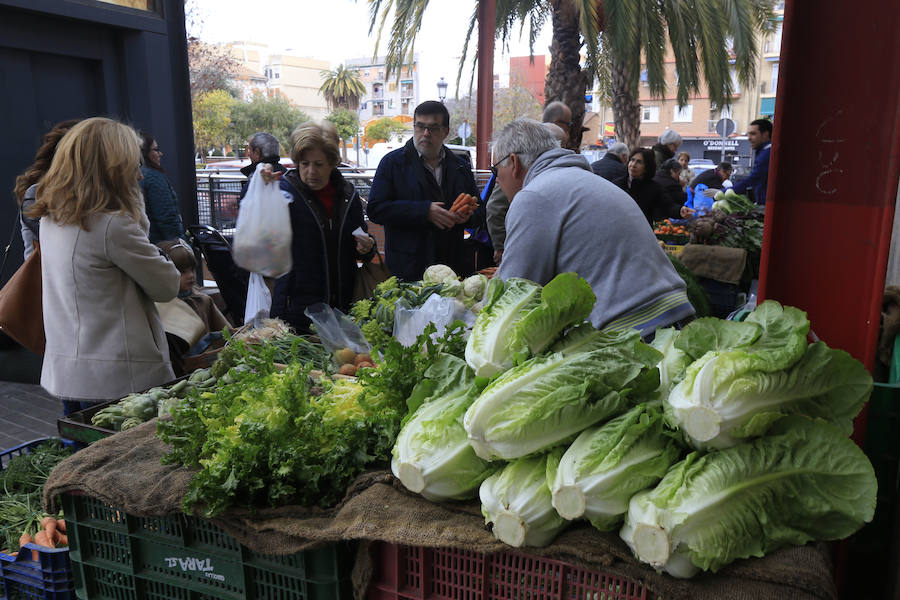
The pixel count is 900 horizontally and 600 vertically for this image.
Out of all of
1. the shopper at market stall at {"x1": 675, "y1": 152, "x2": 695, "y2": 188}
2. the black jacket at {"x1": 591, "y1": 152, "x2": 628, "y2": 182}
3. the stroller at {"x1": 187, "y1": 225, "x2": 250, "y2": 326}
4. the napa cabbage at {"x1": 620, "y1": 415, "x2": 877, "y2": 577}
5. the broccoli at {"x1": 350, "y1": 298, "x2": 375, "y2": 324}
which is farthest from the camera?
the shopper at market stall at {"x1": 675, "y1": 152, "x2": 695, "y2": 188}

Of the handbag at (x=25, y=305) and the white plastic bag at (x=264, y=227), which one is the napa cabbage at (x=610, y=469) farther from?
the handbag at (x=25, y=305)

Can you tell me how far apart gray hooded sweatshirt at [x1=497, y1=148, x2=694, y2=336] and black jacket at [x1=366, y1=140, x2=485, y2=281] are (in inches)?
82.4

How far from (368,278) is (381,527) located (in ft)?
10.3

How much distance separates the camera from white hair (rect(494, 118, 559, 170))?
125 inches

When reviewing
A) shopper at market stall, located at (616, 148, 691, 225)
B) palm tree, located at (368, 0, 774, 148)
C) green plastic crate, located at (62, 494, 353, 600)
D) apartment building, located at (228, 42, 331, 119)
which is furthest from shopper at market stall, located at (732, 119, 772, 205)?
apartment building, located at (228, 42, 331, 119)

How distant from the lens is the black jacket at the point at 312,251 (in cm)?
448

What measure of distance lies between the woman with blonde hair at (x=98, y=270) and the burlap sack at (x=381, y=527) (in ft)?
4.40

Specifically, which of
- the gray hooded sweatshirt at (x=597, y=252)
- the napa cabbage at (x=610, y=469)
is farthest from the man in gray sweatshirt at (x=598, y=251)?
the napa cabbage at (x=610, y=469)

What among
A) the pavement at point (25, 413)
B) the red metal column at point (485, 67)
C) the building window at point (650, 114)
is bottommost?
the pavement at point (25, 413)

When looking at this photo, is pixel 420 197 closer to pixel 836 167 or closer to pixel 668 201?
pixel 836 167

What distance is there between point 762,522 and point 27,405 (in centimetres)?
646

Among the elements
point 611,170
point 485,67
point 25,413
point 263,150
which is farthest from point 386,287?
point 485,67

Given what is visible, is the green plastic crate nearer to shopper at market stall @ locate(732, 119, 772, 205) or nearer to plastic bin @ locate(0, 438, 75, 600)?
plastic bin @ locate(0, 438, 75, 600)

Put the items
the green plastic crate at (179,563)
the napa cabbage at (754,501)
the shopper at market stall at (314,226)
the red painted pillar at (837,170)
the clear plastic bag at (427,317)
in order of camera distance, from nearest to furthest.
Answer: the napa cabbage at (754,501), the green plastic crate at (179,563), the red painted pillar at (837,170), the clear plastic bag at (427,317), the shopper at market stall at (314,226)
